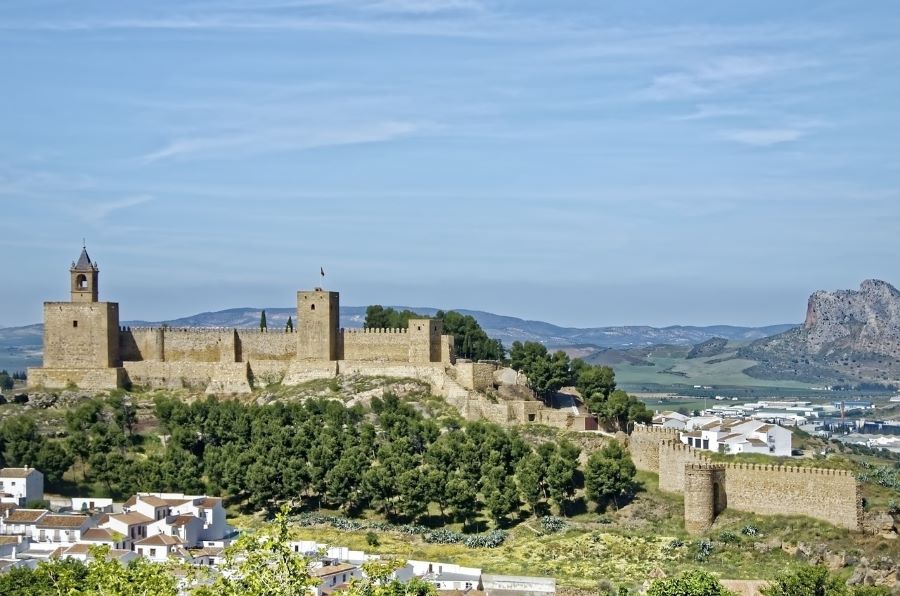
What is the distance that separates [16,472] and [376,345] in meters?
15.2

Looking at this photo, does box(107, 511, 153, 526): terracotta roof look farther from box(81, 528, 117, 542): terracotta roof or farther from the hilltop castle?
the hilltop castle

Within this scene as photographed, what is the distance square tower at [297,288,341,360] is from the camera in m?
55.7

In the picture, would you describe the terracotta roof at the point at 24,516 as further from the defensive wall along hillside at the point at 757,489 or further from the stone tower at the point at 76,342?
the defensive wall along hillside at the point at 757,489

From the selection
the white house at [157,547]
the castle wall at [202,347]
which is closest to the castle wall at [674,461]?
the white house at [157,547]

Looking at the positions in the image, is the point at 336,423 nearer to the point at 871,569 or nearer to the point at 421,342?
the point at 421,342

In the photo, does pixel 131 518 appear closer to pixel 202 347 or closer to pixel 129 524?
pixel 129 524

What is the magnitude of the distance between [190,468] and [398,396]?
883 cm

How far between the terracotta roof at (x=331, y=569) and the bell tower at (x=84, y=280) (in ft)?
83.7

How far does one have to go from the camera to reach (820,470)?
39.6m

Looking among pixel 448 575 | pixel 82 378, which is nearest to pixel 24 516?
pixel 448 575

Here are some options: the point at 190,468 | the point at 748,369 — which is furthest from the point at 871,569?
the point at 748,369

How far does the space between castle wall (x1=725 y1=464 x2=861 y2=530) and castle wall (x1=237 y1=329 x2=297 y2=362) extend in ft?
71.2

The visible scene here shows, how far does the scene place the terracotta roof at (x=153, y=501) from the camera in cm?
4250

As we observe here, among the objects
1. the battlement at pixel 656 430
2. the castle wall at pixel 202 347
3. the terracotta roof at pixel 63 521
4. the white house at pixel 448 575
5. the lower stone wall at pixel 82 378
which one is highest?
the castle wall at pixel 202 347
